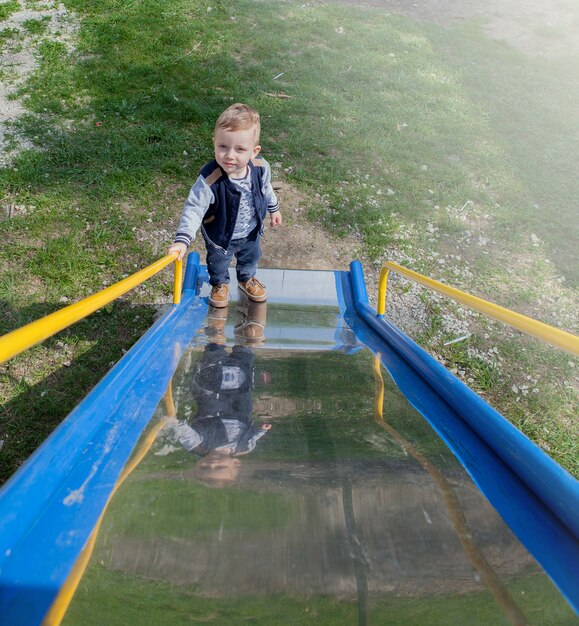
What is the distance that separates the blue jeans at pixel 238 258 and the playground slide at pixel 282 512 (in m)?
1.15

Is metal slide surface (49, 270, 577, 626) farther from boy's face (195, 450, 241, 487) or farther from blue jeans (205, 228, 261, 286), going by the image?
blue jeans (205, 228, 261, 286)

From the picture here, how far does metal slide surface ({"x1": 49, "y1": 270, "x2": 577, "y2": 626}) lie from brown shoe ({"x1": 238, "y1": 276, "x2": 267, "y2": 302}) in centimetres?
158

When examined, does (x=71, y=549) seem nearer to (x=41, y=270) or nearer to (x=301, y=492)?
(x=301, y=492)

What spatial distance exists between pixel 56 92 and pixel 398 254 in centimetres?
444

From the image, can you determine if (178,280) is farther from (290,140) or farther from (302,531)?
(290,140)

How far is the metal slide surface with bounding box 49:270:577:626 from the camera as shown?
1.26 m

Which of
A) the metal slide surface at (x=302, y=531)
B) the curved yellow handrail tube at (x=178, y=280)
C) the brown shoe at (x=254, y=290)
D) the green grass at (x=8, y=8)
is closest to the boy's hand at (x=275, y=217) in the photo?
the brown shoe at (x=254, y=290)

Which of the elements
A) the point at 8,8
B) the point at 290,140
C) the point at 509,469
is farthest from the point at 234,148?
the point at 8,8

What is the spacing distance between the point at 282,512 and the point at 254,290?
238 centimetres

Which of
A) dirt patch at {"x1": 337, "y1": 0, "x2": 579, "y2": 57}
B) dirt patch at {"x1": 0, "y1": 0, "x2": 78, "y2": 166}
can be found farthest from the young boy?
dirt patch at {"x1": 337, "y1": 0, "x2": 579, "y2": 57}

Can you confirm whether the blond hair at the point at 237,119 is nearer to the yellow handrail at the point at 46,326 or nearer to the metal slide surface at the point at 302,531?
the yellow handrail at the point at 46,326

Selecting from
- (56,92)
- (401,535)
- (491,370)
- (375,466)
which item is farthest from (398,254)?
(56,92)

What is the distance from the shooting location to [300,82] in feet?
23.5

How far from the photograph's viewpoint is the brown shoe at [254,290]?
3.78 meters
